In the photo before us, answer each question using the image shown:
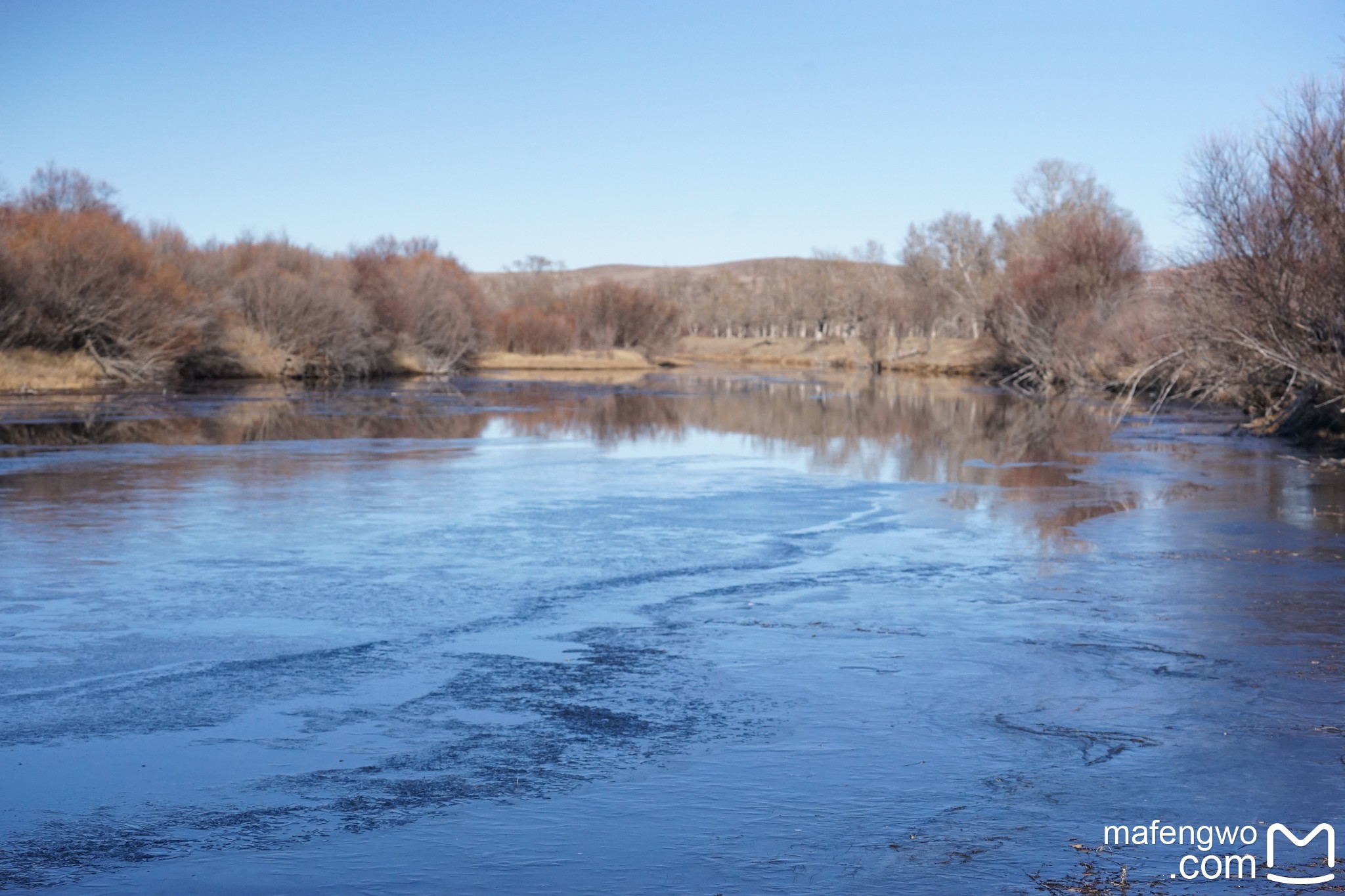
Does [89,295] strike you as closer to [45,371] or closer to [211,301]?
[45,371]

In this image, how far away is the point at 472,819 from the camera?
514cm

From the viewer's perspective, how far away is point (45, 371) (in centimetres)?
3934

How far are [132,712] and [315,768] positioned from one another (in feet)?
4.91

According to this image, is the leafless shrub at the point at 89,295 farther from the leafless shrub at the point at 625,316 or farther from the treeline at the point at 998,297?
the leafless shrub at the point at 625,316

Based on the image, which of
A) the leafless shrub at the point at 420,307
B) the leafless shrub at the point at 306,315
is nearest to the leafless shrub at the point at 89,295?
the leafless shrub at the point at 306,315

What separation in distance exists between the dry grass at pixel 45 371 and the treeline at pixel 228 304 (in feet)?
1.40

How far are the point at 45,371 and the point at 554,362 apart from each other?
39666 mm

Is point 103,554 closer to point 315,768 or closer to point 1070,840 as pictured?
point 315,768

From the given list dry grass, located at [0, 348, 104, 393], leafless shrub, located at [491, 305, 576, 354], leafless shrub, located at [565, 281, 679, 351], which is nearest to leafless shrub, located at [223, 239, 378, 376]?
dry grass, located at [0, 348, 104, 393]

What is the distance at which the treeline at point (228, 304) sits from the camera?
4000 cm

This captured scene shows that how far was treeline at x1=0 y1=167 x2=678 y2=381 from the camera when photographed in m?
40.0

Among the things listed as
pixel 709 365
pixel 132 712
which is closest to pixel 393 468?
pixel 132 712

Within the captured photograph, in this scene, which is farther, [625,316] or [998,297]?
[625,316]

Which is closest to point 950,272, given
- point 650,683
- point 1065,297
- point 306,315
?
point 1065,297
